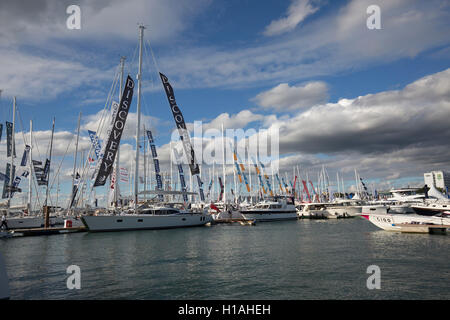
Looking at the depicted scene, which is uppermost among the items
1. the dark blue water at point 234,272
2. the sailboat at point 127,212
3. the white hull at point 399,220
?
the sailboat at point 127,212

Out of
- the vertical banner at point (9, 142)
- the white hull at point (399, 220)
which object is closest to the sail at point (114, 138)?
the vertical banner at point (9, 142)

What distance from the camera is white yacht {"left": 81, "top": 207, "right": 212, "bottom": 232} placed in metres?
42.2

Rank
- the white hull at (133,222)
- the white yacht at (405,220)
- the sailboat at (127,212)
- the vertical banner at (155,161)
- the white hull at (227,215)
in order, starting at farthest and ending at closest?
the vertical banner at (155,161), the white hull at (227,215), the white hull at (133,222), the sailboat at (127,212), the white yacht at (405,220)

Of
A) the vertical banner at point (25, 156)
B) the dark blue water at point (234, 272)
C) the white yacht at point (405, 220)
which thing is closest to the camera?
the dark blue water at point (234, 272)

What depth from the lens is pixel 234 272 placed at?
18.5m

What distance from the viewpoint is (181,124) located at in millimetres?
49312

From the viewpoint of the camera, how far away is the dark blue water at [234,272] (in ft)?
46.6

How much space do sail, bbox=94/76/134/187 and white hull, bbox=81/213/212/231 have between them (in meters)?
5.51

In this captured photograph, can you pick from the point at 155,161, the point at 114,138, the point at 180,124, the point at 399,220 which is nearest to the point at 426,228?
the point at 399,220

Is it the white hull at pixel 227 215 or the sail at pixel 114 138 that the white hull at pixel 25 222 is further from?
the white hull at pixel 227 215

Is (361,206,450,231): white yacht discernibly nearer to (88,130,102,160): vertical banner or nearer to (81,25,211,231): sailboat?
(81,25,211,231): sailboat

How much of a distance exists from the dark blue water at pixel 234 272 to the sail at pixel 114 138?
45.1ft

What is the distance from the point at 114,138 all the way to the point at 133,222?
1247 cm

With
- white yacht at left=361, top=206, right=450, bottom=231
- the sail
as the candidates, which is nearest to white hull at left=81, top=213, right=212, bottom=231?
the sail
